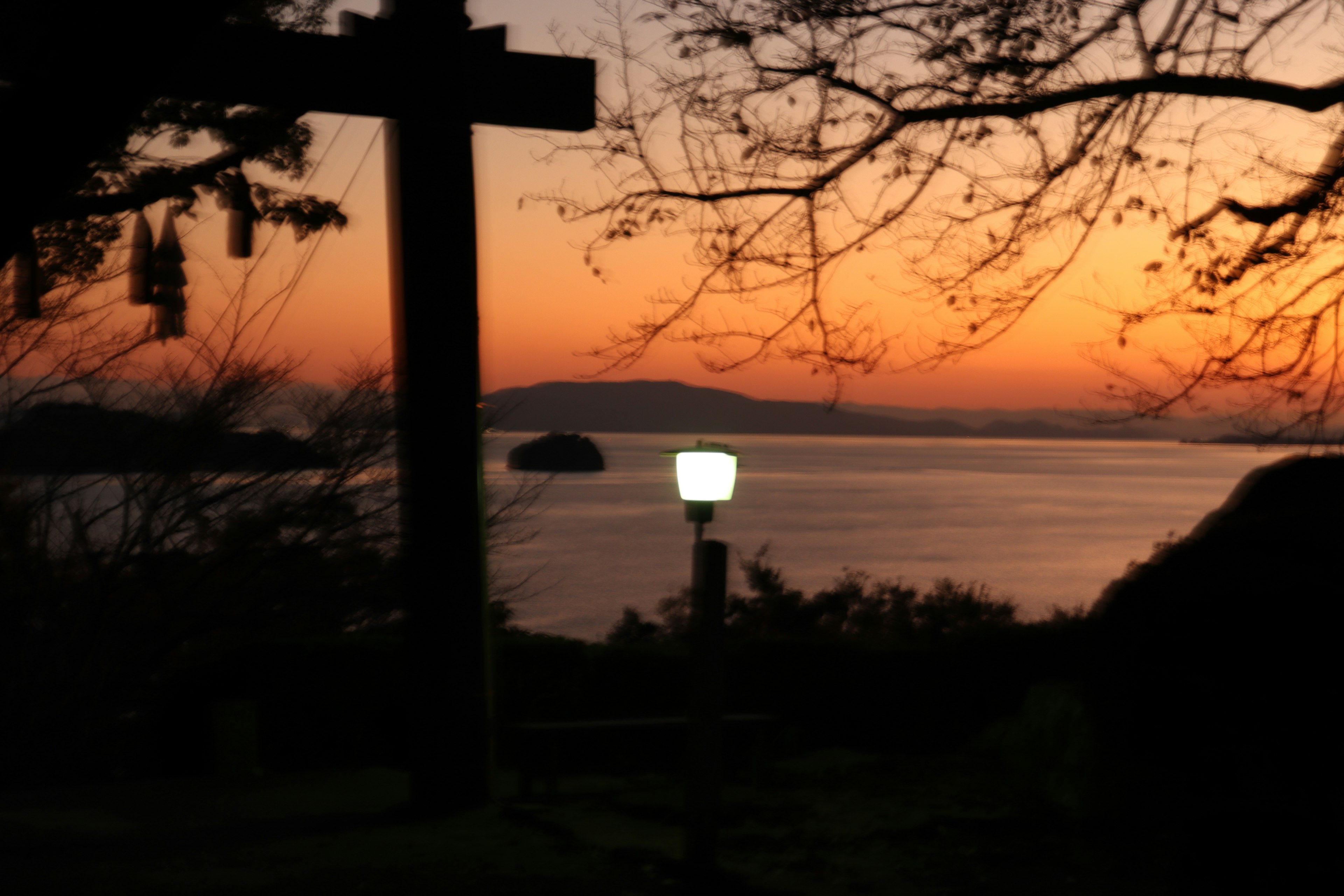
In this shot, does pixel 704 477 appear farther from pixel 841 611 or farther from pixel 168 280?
pixel 841 611

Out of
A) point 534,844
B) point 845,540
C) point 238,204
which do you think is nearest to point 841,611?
point 238,204

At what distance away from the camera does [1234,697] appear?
4625 mm

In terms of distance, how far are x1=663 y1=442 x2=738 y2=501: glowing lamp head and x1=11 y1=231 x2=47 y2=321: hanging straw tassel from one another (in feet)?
11.0

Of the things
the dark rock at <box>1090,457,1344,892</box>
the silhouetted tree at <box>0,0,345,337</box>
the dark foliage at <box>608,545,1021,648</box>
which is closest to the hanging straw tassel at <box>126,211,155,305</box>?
the silhouetted tree at <box>0,0,345,337</box>

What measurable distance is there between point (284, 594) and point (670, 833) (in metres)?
8.40

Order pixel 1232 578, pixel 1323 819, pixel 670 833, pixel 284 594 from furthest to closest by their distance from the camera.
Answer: pixel 284 594 < pixel 670 833 < pixel 1232 578 < pixel 1323 819

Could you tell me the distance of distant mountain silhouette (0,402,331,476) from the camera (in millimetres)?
9773

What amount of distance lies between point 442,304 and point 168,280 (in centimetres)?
272

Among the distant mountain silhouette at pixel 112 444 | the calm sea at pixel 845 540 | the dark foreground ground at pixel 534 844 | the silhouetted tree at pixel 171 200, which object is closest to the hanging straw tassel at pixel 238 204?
the silhouetted tree at pixel 171 200

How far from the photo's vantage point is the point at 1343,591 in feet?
14.7

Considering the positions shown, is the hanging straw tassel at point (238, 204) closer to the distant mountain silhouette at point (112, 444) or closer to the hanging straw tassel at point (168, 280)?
the hanging straw tassel at point (168, 280)

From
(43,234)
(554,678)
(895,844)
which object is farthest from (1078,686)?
(43,234)

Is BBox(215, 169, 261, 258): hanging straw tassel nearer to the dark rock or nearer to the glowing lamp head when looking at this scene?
the glowing lamp head

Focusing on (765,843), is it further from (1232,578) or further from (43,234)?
(43,234)
